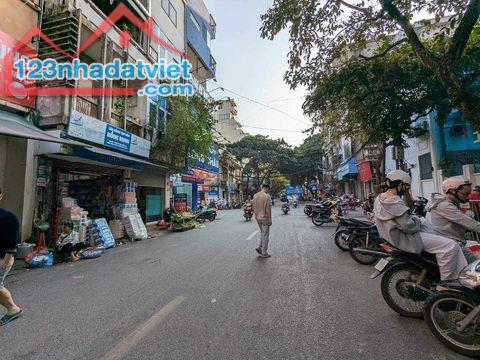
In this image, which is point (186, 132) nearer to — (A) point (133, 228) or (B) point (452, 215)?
(A) point (133, 228)

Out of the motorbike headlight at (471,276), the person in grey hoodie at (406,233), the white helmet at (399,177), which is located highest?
the white helmet at (399,177)

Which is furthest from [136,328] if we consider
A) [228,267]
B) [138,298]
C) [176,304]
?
[228,267]

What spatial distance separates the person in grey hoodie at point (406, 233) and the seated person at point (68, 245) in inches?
315

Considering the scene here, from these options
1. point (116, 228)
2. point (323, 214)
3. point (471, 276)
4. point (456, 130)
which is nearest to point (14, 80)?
point (116, 228)

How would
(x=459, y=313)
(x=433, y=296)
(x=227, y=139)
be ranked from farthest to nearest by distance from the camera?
(x=227, y=139) < (x=433, y=296) < (x=459, y=313)

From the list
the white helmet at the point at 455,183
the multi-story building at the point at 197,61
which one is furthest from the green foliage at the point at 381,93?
the multi-story building at the point at 197,61

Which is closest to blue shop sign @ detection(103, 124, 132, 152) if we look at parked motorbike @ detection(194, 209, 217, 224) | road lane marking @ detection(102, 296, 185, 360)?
parked motorbike @ detection(194, 209, 217, 224)

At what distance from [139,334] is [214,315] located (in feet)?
2.99

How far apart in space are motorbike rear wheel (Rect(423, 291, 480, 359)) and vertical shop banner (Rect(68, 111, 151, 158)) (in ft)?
35.0

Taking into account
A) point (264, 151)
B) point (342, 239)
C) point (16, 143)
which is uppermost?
point (264, 151)

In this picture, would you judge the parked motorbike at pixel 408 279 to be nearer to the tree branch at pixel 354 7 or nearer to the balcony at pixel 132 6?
the tree branch at pixel 354 7

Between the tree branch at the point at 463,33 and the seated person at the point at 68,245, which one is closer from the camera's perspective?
the tree branch at the point at 463,33

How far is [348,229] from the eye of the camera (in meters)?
7.23

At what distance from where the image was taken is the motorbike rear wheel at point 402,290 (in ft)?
11.4
